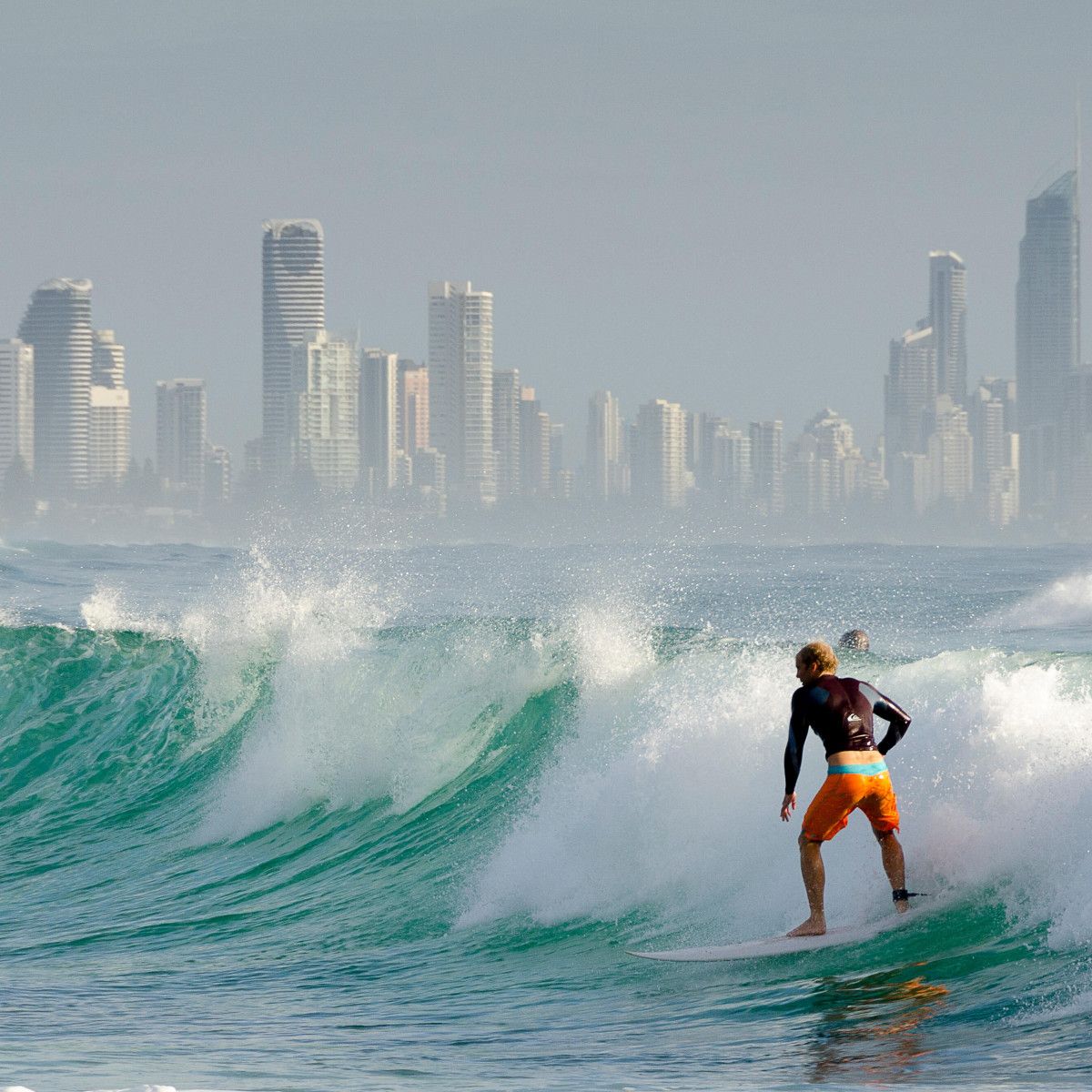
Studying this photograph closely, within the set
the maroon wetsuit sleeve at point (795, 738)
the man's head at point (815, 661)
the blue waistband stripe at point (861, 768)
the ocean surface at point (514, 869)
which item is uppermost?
the man's head at point (815, 661)

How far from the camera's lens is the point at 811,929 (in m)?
8.20

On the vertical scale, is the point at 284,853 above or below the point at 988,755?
below

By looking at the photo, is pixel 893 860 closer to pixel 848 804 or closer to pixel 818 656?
pixel 848 804

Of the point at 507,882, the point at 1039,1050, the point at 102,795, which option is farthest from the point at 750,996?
the point at 102,795

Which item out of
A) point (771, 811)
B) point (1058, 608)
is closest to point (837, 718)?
point (771, 811)

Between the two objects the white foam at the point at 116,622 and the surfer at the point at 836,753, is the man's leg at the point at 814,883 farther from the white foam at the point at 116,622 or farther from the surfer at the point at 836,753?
the white foam at the point at 116,622

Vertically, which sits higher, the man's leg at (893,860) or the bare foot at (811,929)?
the man's leg at (893,860)

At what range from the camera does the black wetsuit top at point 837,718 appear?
313 inches

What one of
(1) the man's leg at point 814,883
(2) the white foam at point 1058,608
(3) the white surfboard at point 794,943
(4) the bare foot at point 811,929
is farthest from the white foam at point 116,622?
(2) the white foam at point 1058,608

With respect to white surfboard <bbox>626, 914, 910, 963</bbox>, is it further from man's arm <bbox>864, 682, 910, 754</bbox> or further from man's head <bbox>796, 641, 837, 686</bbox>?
man's head <bbox>796, 641, 837, 686</bbox>

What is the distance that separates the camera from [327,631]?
Answer: 1867 cm

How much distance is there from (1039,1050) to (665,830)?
403 cm

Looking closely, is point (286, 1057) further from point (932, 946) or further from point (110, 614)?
point (110, 614)

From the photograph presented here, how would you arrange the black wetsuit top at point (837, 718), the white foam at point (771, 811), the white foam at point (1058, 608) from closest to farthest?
the black wetsuit top at point (837, 718) < the white foam at point (771, 811) < the white foam at point (1058, 608)
